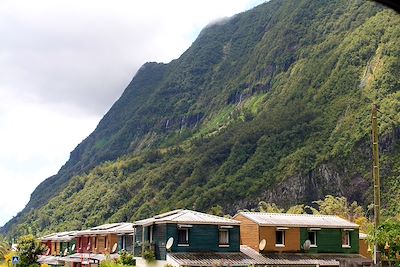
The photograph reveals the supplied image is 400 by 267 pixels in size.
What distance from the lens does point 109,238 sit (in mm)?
54844

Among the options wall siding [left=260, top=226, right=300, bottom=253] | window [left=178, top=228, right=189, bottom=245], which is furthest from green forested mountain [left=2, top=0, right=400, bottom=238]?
window [left=178, top=228, right=189, bottom=245]

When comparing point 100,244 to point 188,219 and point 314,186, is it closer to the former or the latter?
point 188,219

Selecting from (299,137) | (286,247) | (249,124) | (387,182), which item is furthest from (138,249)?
(249,124)

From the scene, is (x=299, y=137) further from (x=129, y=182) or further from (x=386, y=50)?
(x=129, y=182)

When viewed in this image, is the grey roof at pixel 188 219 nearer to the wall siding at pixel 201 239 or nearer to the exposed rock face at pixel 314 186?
the wall siding at pixel 201 239

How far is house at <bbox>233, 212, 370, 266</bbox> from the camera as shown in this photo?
44.0 m

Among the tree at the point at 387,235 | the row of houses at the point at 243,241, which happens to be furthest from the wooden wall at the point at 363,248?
the tree at the point at 387,235

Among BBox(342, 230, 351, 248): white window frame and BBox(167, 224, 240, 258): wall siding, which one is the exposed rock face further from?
BBox(167, 224, 240, 258): wall siding

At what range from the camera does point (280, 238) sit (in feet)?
148

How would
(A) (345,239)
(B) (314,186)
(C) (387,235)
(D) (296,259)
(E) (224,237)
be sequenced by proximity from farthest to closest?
(B) (314,186), (A) (345,239), (D) (296,259), (E) (224,237), (C) (387,235)

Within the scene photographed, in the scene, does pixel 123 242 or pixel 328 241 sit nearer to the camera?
pixel 328 241

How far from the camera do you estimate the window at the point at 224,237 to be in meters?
42.6

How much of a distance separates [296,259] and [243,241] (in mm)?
4176

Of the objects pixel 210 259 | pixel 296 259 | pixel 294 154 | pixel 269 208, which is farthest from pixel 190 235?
pixel 294 154
